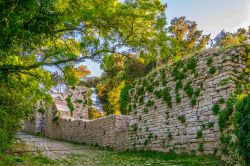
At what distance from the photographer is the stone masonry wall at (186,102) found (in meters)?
9.48

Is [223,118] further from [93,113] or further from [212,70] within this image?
[93,113]

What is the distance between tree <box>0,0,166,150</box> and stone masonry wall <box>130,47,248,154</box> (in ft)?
7.64

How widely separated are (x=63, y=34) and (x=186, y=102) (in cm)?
482

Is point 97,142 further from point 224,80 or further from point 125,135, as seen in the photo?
point 224,80

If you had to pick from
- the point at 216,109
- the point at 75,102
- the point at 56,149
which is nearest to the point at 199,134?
the point at 216,109

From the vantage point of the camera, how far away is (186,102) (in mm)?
10648

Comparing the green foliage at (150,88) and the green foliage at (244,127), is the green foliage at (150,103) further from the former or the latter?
the green foliage at (244,127)

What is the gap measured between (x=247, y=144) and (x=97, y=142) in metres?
10.9

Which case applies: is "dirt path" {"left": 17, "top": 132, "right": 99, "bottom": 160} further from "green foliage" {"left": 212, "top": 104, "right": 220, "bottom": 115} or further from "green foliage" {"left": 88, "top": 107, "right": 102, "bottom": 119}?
"green foliage" {"left": 88, "top": 107, "right": 102, "bottom": 119}

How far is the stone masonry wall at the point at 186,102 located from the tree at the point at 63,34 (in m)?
2.33

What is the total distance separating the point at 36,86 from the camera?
948 cm

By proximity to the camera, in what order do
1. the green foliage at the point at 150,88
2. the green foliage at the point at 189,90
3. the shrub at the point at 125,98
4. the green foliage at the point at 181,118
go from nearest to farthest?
the green foliage at the point at 189,90, the green foliage at the point at 181,118, the green foliage at the point at 150,88, the shrub at the point at 125,98

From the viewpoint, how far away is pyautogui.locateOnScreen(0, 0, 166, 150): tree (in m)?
5.46

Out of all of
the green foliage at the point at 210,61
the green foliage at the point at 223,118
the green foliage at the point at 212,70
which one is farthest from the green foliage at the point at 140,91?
the green foliage at the point at 223,118
